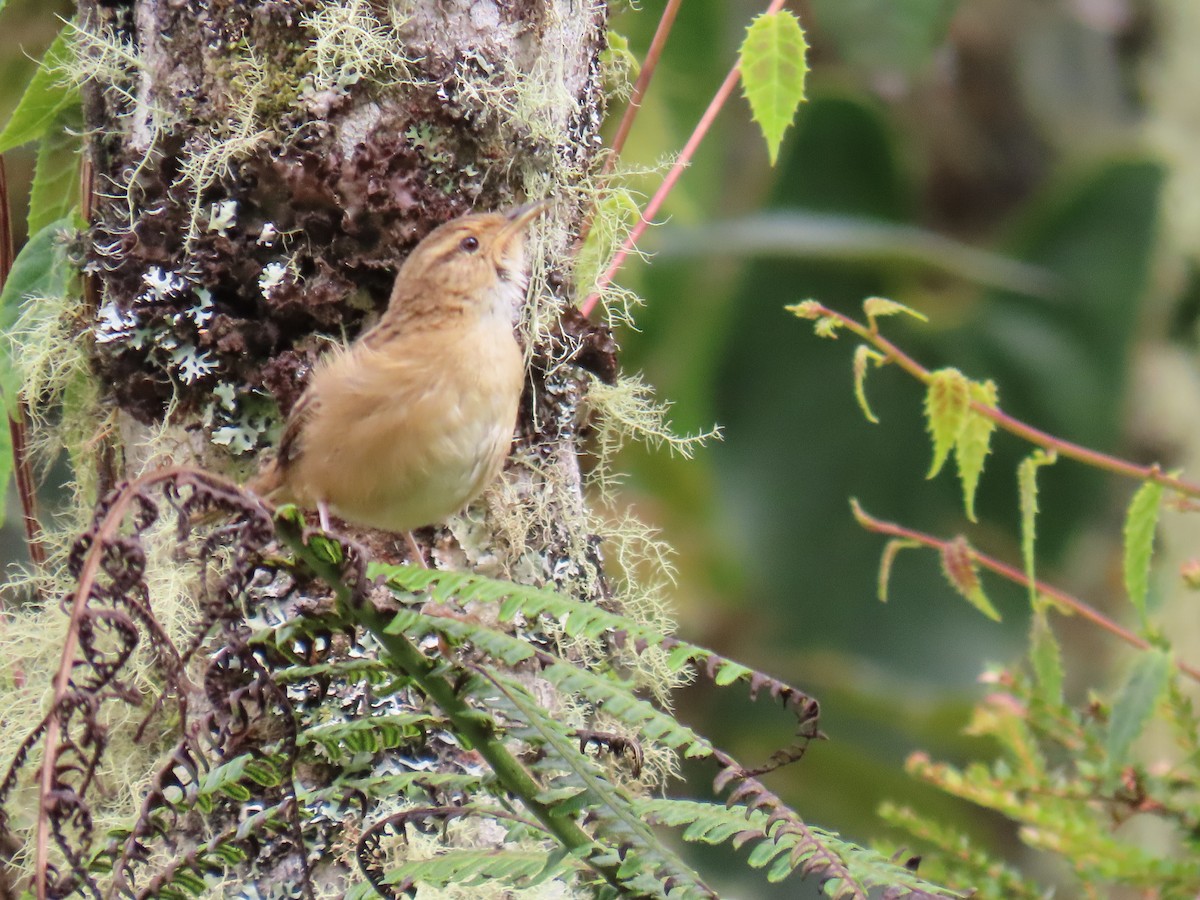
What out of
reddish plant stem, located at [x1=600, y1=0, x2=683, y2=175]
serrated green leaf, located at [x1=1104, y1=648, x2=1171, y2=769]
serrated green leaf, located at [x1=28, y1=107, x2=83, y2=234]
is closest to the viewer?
serrated green leaf, located at [x1=1104, y1=648, x2=1171, y2=769]

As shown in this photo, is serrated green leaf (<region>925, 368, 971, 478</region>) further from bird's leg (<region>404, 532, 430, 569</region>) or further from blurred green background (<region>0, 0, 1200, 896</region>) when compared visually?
blurred green background (<region>0, 0, 1200, 896</region>)

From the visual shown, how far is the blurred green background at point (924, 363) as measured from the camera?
7492 mm

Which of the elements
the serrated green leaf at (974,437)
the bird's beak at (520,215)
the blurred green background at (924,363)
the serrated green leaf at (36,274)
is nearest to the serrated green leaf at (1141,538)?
the serrated green leaf at (974,437)

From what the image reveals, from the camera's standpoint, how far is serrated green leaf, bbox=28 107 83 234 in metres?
2.95

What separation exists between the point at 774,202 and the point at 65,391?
558 centimetres

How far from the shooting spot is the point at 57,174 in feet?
9.79

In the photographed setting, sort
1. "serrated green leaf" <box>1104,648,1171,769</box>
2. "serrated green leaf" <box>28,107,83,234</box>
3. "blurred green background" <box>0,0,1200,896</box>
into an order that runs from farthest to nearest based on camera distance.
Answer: "blurred green background" <box>0,0,1200,896</box>
"serrated green leaf" <box>28,107,83,234</box>
"serrated green leaf" <box>1104,648,1171,769</box>

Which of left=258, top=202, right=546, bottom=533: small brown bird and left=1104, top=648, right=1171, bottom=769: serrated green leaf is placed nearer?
left=1104, top=648, right=1171, bottom=769: serrated green leaf

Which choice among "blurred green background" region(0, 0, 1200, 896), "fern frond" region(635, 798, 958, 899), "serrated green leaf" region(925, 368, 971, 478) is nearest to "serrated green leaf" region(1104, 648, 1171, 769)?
"serrated green leaf" region(925, 368, 971, 478)

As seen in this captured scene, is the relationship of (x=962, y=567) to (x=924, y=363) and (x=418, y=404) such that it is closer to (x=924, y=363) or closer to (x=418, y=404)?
(x=418, y=404)

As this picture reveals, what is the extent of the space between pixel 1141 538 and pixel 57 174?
89.6 inches

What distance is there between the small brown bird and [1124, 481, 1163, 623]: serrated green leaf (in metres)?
1.16

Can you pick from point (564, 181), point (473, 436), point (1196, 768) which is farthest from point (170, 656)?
point (1196, 768)

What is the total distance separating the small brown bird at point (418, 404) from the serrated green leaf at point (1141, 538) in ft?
3.79
